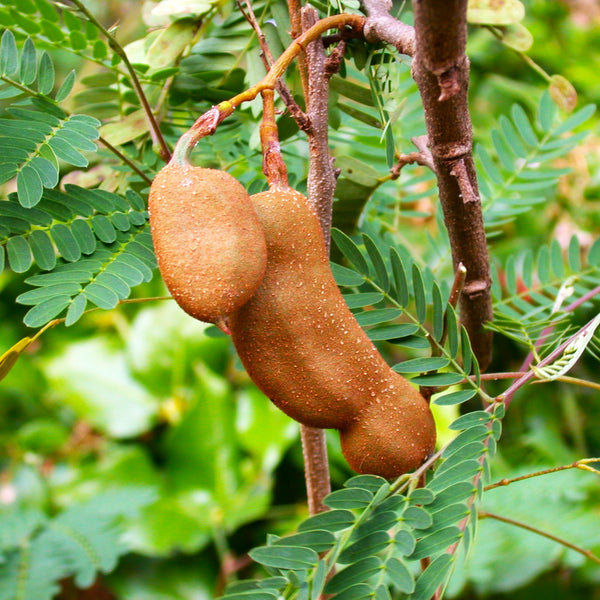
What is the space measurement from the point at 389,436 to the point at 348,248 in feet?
0.38

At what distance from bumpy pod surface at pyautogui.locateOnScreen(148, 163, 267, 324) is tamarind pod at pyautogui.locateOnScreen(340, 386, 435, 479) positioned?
0.30 ft

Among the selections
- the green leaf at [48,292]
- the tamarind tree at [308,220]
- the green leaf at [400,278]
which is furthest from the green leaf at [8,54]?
the green leaf at [400,278]

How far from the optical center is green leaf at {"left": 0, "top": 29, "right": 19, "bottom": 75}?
384 mm

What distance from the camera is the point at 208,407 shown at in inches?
50.1

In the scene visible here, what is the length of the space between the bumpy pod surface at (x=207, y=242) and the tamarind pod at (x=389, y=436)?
92 mm

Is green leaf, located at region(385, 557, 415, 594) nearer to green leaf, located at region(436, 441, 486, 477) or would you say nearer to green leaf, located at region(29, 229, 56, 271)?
green leaf, located at region(436, 441, 486, 477)

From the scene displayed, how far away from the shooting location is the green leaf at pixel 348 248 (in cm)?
40

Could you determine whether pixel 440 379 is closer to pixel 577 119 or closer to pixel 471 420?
pixel 471 420

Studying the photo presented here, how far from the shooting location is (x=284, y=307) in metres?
0.31

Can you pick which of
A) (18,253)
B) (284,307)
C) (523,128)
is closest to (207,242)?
(284,307)

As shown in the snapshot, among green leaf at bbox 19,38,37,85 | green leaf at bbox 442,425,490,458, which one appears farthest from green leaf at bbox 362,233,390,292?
green leaf at bbox 19,38,37,85

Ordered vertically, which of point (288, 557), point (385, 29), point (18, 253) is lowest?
point (288, 557)

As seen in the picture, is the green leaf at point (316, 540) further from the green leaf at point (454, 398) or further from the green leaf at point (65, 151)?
the green leaf at point (65, 151)

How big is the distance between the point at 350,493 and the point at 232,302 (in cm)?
12
